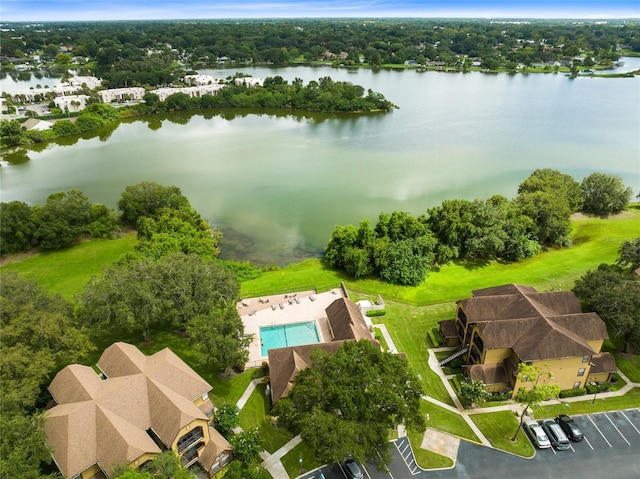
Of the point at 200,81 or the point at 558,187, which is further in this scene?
the point at 200,81

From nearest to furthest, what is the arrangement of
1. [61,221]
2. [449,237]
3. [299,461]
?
[299,461]
[449,237]
[61,221]

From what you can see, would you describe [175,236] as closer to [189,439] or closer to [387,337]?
[387,337]

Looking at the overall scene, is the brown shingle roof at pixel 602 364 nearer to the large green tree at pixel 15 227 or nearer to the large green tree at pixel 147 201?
A: the large green tree at pixel 147 201

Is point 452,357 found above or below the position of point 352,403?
below

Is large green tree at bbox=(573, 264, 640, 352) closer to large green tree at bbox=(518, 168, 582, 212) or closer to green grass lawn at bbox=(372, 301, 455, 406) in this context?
green grass lawn at bbox=(372, 301, 455, 406)

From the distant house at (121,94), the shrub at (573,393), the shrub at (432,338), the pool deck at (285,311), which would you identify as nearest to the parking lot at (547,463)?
the shrub at (573,393)

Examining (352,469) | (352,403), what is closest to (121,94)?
(352,403)

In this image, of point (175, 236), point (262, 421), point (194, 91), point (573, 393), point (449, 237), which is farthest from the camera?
point (194, 91)
